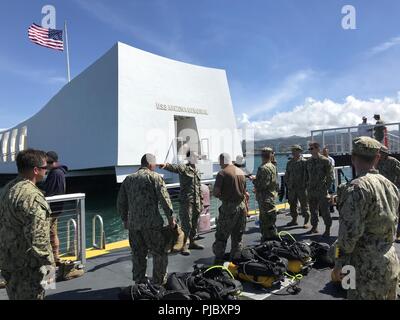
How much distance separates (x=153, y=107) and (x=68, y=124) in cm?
633

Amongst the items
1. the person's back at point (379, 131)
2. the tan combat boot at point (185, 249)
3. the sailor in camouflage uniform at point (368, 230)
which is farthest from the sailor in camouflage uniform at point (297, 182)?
the person's back at point (379, 131)

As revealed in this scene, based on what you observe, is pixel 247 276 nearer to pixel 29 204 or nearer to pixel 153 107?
pixel 29 204

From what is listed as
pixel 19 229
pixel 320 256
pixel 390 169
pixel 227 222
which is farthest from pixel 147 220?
pixel 390 169

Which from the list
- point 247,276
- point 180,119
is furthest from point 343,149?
point 247,276

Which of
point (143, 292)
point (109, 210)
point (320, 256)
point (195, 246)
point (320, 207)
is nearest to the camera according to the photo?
point (143, 292)

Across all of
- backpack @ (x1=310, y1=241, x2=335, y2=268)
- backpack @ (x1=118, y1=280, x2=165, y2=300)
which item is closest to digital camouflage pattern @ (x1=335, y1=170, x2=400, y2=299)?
backpack @ (x1=118, y1=280, x2=165, y2=300)

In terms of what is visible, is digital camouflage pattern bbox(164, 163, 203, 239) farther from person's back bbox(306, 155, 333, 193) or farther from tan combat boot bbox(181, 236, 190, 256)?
person's back bbox(306, 155, 333, 193)

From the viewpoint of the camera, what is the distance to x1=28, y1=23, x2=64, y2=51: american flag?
17.9m

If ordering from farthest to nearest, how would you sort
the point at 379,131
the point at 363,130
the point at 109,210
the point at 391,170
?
the point at 109,210
the point at 363,130
the point at 379,131
the point at 391,170

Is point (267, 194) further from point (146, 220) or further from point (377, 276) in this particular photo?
point (377, 276)

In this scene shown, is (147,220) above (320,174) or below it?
below

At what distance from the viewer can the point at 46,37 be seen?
18625mm

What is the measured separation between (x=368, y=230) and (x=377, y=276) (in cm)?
30

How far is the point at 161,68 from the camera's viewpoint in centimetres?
1762
